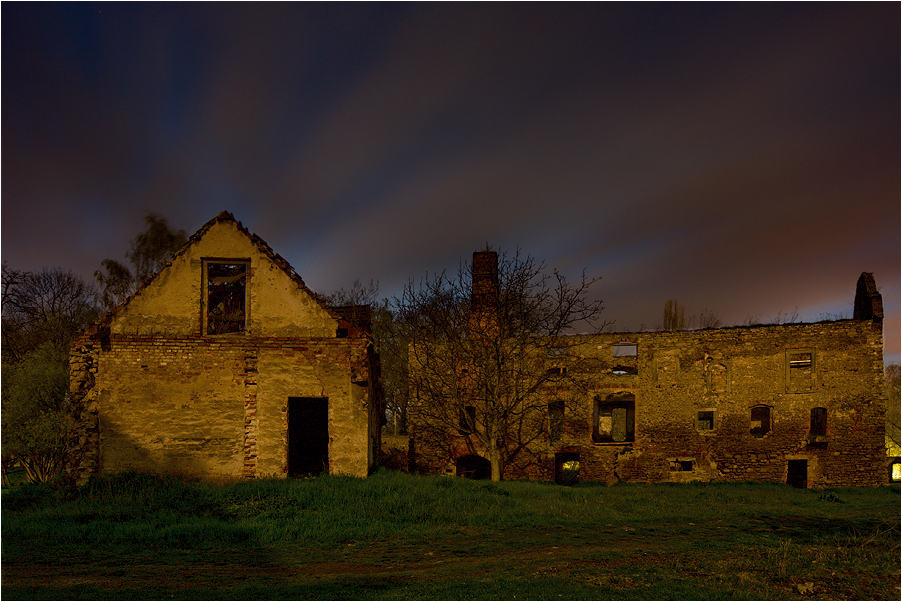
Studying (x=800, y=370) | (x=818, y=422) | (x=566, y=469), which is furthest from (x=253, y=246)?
(x=818, y=422)

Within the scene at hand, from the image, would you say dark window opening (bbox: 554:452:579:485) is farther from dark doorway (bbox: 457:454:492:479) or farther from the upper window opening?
the upper window opening

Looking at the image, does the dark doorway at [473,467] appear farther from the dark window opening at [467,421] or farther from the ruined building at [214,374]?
the ruined building at [214,374]

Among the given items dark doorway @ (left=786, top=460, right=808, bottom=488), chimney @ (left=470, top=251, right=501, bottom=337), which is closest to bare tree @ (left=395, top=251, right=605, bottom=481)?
chimney @ (left=470, top=251, right=501, bottom=337)

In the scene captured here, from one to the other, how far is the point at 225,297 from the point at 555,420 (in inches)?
590

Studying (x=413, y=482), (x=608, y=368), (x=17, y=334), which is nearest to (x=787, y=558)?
(x=413, y=482)

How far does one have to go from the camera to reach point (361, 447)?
570 inches

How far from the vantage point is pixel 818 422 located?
80.9ft

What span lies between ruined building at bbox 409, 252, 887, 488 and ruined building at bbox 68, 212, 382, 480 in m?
8.99

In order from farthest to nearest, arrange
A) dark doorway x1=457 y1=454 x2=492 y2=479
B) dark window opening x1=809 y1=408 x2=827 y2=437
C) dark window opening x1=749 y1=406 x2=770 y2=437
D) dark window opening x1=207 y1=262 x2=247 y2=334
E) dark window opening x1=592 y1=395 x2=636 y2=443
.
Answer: dark window opening x1=592 y1=395 x2=636 y2=443 < dark window opening x1=749 y1=406 x2=770 y2=437 < dark window opening x1=809 y1=408 x2=827 y2=437 < dark doorway x1=457 y1=454 x2=492 y2=479 < dark window opening x1=207 y1=262 x2=247 y2=334

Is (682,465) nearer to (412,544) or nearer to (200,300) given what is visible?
(412,544)

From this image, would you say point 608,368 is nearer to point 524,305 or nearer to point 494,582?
point 524,305

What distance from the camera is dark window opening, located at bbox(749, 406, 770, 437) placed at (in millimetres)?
24922

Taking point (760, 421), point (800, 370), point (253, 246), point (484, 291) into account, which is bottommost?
point (760, 421)

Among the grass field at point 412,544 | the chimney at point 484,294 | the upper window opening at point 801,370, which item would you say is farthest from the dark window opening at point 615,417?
the grass field at point 412,544
